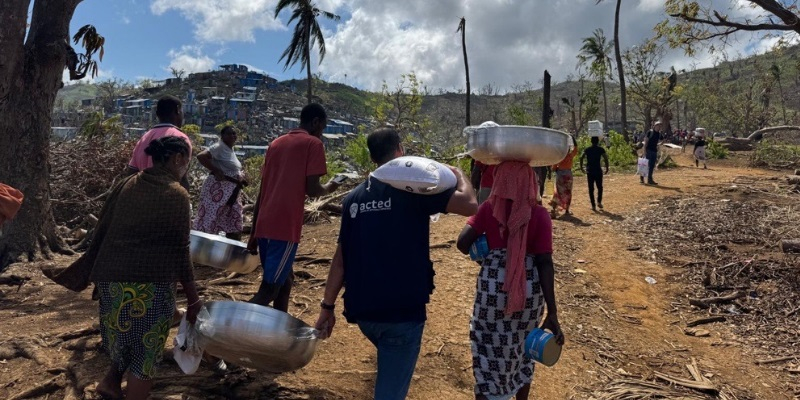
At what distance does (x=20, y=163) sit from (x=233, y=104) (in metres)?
44.2

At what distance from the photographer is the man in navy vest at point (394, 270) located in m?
2.11

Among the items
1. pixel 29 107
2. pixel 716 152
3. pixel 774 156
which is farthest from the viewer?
pixel 716 152

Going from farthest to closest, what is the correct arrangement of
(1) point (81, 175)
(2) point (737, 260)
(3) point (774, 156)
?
1. (3) point (774, 156)
2. (1) point (81, 175)
3. (2) point (737, 260)

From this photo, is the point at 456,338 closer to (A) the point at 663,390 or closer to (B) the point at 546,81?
(A) the point at 663,390

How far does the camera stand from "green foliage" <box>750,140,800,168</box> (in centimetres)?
1645

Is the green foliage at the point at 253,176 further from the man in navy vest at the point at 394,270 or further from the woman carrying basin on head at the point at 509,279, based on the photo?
the man in navy vest at the point at 394,270

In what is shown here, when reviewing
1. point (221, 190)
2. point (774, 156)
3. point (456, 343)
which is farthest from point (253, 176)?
point (774, 156)

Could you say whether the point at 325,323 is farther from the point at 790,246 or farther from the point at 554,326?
the point at 790,246

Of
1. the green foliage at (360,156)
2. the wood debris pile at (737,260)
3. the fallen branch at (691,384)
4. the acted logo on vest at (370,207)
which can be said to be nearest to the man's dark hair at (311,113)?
the acted logo on vest at (370,207)

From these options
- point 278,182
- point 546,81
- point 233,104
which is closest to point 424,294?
point 278,182

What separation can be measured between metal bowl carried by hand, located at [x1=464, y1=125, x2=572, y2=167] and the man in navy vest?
1.54 feet

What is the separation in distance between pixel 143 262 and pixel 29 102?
4.47 meters

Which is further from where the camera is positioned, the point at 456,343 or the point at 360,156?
the point at 360,156

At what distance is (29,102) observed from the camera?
18.5 feet
